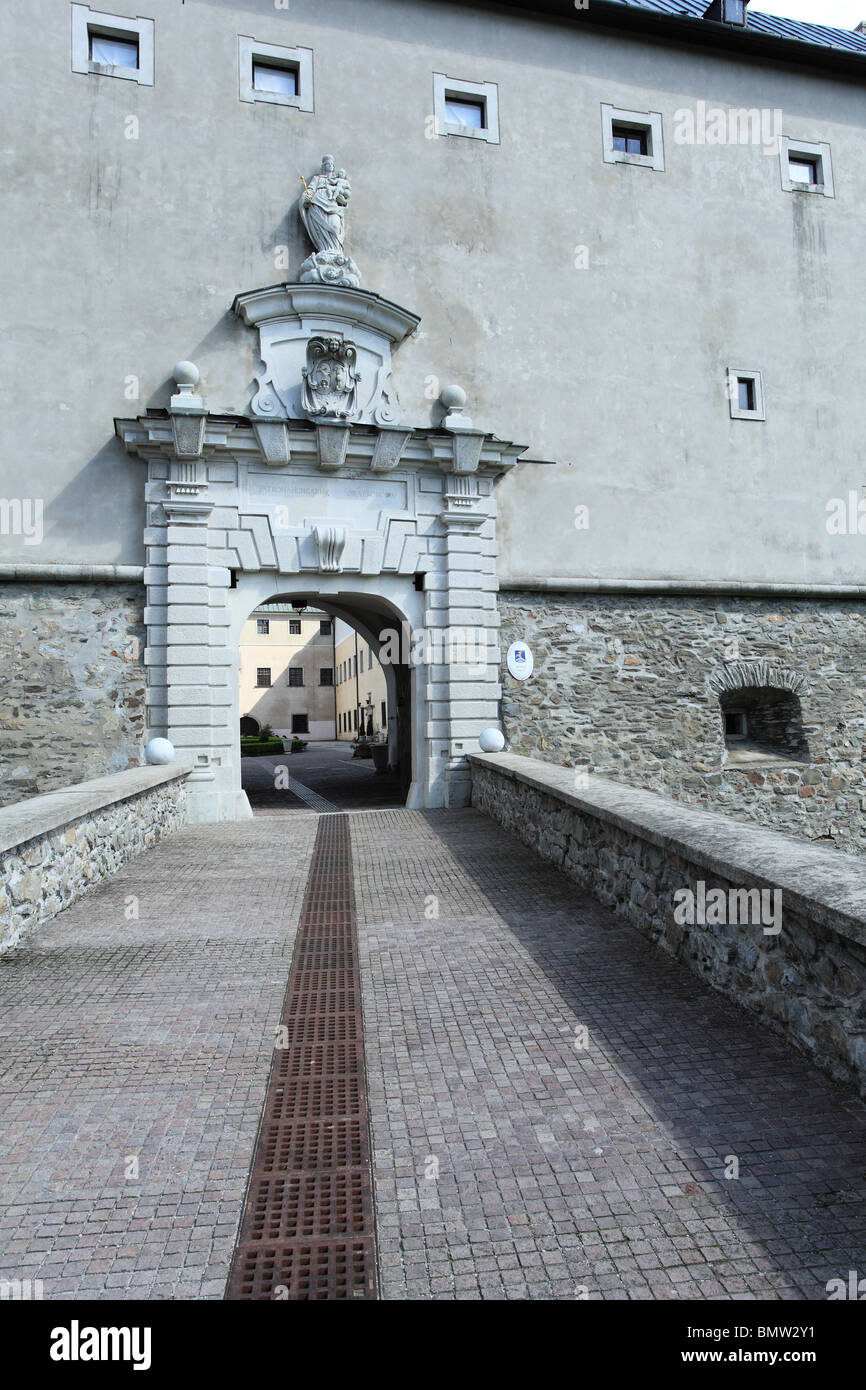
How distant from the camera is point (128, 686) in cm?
1135

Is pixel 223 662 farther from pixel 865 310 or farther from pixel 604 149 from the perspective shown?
pixel 865 310

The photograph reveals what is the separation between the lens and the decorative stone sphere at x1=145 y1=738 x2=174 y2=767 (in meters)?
10.9

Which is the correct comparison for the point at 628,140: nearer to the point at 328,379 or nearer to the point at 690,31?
the point at 690,31

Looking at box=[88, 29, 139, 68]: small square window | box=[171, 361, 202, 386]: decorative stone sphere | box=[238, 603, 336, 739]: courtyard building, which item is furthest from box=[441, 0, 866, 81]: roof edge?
box=[238, 603, 336, 739]: courtyard building

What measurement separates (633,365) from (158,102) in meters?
8.21

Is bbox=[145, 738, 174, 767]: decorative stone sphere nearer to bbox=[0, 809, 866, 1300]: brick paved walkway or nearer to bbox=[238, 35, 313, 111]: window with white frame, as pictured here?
bbox=[0, 809, 866, 1300]: brick paved walkway

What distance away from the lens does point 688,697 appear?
45.2 ft

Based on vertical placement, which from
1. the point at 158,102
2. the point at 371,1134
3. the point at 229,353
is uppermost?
the point at 158,102

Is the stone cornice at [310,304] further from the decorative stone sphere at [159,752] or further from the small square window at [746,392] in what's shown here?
the small square window at [746,392]

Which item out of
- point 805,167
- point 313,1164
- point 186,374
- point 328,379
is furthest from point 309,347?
point 313,1164

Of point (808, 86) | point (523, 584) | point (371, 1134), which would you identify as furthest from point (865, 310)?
point (371, 1134)

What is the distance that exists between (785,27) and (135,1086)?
74.1 feet

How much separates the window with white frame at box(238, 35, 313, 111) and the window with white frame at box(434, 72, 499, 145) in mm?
2082

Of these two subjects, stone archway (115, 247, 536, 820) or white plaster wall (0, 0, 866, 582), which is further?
white plaster wall (0, 0, 866, 582)
